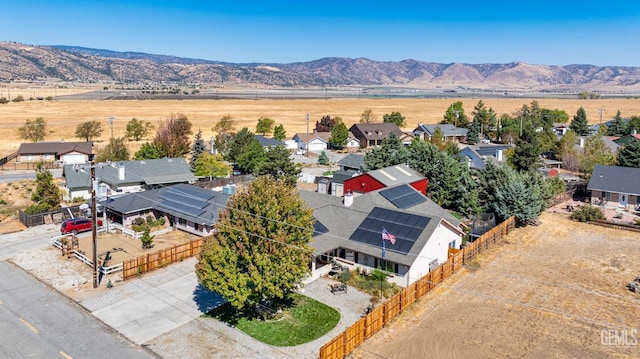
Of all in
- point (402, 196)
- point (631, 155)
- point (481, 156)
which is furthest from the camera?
point (481, 156)

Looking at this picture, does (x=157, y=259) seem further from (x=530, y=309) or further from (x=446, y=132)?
(x=446, y=132)

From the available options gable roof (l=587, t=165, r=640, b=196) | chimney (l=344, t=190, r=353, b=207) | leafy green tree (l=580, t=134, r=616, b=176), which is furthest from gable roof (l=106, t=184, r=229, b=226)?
leafy green tree (l=580, t=134, r=616, b=176)

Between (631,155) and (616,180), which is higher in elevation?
(631,155)

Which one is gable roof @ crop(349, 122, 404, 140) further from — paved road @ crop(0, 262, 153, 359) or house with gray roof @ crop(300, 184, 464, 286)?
paved road @ crop(0, 262, 153, 359)

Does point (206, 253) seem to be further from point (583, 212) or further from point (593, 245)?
point (583, 212)

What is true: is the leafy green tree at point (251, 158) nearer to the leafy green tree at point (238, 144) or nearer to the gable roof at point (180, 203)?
the leafy green tree at point (238, 144)

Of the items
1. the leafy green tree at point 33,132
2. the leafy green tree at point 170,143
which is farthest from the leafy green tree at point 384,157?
the leafy green tree at point 33,132

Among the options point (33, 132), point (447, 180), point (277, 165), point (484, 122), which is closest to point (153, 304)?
point (277, 165)
